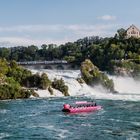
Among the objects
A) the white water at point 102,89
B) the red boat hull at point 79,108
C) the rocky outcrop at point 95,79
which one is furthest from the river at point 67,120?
the rocky outcrop at point 95,79

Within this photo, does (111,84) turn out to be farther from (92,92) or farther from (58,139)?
(58,139)

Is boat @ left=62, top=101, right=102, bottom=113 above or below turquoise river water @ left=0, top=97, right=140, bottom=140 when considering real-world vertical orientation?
above

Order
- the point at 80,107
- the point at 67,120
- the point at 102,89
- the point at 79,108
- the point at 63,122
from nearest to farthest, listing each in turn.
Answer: the point at 63,122, the point at 67,120, the point at 79,108, the point at 80,107, the point at 102,89

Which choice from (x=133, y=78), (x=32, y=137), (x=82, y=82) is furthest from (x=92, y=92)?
(x=32, y=137)

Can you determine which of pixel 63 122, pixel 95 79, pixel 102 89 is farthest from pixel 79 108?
pixel 95 79

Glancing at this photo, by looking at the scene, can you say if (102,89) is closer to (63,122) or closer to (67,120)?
(67,120)

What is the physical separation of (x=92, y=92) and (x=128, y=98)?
14179 millimetres

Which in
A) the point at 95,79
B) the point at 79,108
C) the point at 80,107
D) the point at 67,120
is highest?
the point at 95,79

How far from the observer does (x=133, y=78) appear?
14175cm

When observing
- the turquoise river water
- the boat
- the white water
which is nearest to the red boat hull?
the boat

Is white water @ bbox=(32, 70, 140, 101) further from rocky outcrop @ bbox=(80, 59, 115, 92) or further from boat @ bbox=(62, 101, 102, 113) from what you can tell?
boat @ bbox=(62, 101, 102, 113)

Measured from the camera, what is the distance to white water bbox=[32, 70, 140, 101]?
11219 cm

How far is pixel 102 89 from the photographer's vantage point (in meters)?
123

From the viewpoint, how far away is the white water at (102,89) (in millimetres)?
112188
